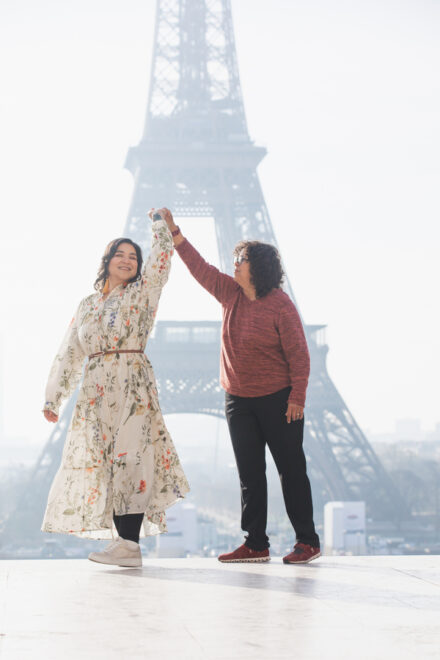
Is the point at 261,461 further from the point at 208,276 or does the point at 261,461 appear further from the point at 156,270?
the point at 156,270

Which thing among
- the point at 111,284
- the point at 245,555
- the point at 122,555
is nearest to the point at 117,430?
the point at 122,555

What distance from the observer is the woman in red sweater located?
391 centimetres

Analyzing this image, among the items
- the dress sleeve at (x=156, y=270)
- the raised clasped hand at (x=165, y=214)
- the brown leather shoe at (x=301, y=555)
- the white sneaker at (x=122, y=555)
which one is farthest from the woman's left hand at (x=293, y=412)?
the raised clasped hand at (x=165, y=214)

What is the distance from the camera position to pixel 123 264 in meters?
3.80

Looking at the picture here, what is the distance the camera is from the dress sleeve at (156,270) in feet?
12.3

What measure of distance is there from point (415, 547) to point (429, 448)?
24.3 metres

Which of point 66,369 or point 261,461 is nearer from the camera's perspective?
point 66,369

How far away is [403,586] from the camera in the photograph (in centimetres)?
322

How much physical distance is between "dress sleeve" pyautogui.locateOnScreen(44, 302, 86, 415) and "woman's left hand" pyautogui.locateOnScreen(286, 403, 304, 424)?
0.91 m

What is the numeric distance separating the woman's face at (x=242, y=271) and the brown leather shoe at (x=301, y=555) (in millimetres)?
1174

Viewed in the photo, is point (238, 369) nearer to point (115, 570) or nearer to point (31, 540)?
point (115, 570)

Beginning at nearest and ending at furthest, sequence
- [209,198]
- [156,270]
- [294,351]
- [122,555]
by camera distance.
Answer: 1. [122,555]
2. [156,270]
3. [294,351]
4. [209,198]

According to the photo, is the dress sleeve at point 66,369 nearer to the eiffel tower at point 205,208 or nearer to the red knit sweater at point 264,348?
the red knit sweater at point 264,348

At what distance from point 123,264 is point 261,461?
1070 mm
